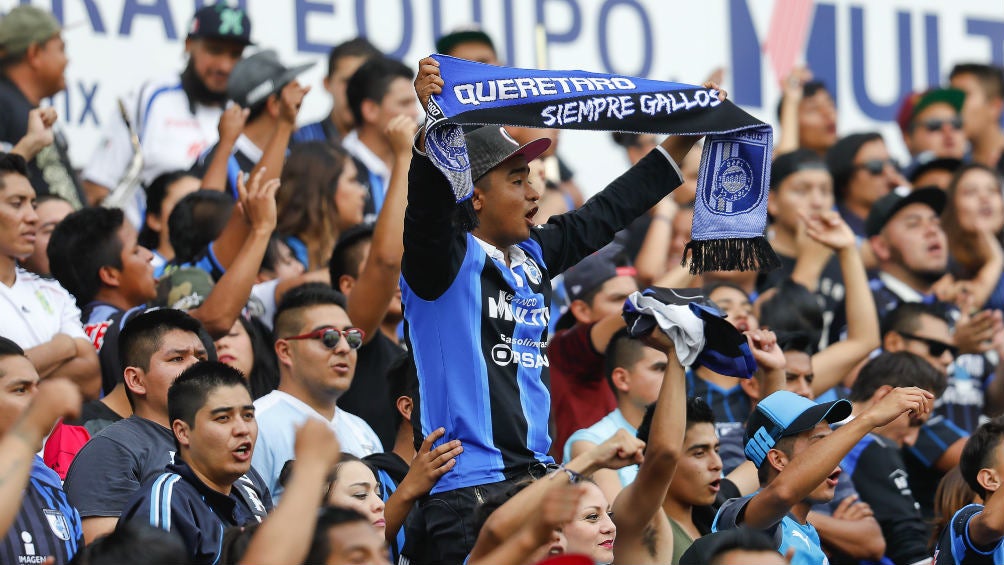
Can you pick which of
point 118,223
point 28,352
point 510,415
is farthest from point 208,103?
point 510,415

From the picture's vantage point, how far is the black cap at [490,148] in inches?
226

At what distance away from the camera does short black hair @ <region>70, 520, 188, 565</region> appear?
4363mm

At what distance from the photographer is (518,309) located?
5.63m

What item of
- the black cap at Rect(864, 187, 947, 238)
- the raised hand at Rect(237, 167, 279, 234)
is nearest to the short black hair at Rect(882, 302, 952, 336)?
the black cap at Rect(864, 187, 947, 238)

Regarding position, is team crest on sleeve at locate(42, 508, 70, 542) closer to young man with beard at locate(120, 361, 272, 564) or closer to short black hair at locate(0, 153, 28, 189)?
young man with beard at locate(120, 361, 272, 564)

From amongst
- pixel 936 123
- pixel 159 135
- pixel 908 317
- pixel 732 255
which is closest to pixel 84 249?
pixel 159 135

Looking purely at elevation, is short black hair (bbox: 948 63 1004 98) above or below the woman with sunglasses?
above

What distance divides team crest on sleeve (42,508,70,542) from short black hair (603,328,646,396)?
2.88m

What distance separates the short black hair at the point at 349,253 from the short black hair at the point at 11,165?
1488 mm

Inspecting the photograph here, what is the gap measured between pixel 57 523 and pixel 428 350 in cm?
130

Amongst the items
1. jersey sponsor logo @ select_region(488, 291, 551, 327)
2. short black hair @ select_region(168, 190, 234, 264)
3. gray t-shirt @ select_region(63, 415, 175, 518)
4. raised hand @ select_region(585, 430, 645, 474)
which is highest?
jersey sponsor logo @ select_region(488, 291, 551, 327)

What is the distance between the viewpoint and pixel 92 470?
5.83 meters

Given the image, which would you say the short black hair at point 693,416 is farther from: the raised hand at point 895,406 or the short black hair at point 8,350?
the short black hair at point 8,350

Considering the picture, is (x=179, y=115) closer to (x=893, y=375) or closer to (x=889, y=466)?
(x=893, y=375)
